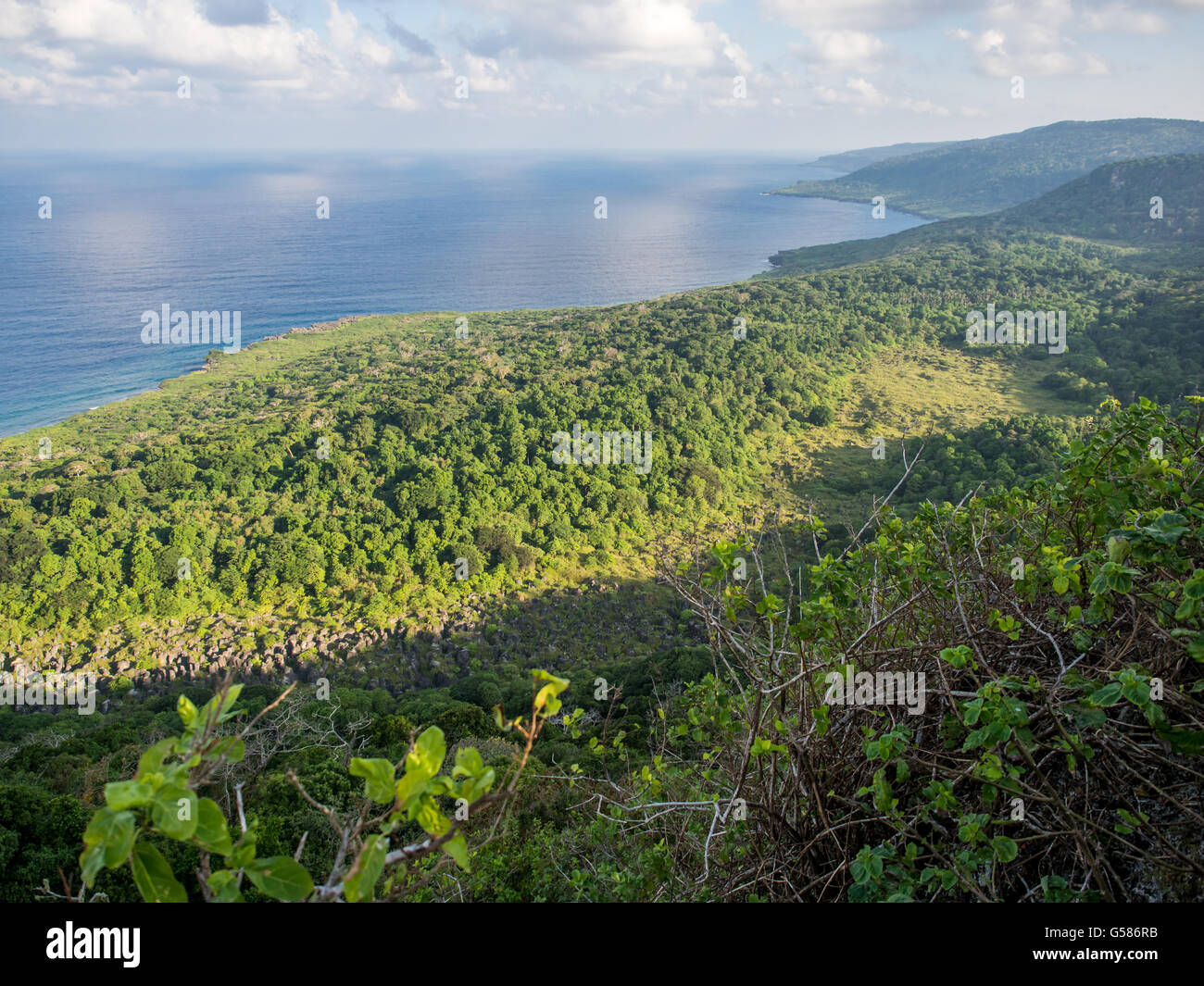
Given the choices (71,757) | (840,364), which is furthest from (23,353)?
(840,364)

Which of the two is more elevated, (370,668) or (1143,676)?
(1143,676)

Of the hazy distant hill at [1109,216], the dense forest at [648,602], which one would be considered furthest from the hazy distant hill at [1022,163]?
the dense forest at [648,602]

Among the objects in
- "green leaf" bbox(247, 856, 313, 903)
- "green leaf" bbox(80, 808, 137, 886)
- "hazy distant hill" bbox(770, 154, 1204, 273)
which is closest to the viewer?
"green leaf" bbox(80, 808, 137, 886)

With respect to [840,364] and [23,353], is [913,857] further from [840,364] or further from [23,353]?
[23,353]

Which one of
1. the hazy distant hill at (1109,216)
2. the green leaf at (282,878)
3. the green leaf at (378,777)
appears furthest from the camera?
the hazy distant hill at (1109,216)

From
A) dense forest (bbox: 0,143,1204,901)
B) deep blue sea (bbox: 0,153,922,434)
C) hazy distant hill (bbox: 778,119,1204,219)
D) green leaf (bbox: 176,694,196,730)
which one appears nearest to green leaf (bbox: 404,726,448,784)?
dense forest (bbox: 0,143,1204,901)

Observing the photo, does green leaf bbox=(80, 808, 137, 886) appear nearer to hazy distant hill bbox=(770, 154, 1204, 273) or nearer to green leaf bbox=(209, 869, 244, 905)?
green leaf bbox=(209, 869, 244, 905)

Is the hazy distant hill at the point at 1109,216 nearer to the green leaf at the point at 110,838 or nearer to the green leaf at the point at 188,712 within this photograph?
the green leaf at the point at 188,712

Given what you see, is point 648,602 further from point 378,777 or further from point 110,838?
point 110,838
